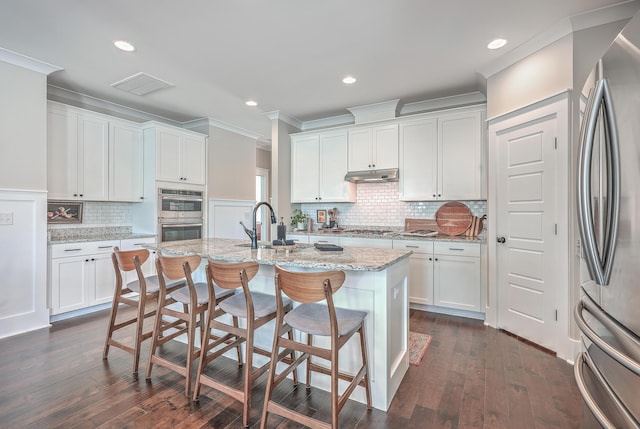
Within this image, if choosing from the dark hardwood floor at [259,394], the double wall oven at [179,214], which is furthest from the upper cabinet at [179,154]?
the dark hardwood floor at [259,394]

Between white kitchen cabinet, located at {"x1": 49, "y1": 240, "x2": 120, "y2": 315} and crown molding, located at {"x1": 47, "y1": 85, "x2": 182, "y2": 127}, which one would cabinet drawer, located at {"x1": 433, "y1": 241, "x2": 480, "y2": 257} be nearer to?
white kitchen cabinet, located at {"x1": 49, "y1": 240, "x2": 120, "y2": 315}

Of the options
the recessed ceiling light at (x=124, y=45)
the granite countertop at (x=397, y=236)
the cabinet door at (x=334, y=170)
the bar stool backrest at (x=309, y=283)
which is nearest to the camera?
the bar stool backrest at (x=309, y=283)

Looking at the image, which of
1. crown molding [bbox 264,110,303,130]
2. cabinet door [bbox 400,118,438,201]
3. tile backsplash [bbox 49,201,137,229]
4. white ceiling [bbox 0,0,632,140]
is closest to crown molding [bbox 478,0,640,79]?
white ceiling [bbox 0,0,632,140]

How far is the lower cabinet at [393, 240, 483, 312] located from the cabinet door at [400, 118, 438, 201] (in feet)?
2.42

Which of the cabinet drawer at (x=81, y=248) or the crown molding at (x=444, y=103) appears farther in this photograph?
the crown molding at (x=444, y=103)

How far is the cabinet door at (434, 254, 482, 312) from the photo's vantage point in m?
3.49

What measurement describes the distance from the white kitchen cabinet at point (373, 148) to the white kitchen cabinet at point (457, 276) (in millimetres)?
1407

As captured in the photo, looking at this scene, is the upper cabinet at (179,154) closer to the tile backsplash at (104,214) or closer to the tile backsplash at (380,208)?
the tile backsplash at (104,214)

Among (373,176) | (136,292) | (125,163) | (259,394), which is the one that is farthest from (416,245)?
(125,163)

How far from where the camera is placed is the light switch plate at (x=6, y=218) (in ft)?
9.87

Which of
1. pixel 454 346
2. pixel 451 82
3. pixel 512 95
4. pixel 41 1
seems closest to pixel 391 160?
pixel 451 82

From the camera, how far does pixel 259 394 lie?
80.1 inches

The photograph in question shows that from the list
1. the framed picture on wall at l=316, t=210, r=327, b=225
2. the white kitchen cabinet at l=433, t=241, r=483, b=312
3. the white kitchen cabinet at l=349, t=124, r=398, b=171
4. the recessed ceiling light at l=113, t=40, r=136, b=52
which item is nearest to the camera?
the recessed ceiling light at l=113, t=40, r=136, b=52

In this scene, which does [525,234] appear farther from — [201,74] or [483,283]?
[201,74]
